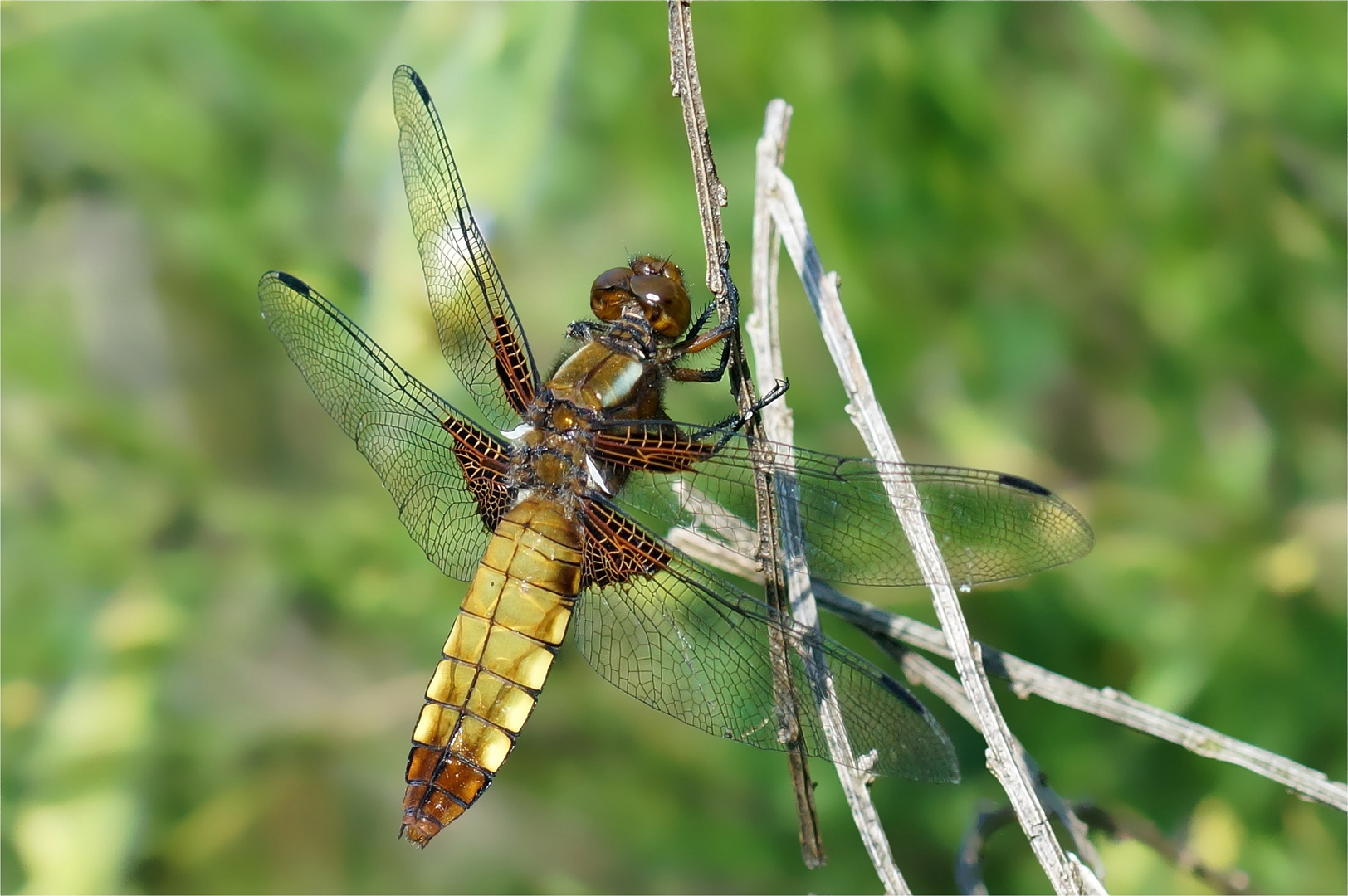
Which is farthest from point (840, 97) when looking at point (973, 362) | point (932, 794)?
point (932, 794)

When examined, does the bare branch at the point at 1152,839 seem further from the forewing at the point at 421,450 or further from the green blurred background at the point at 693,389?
the forewing at the point at 421,450

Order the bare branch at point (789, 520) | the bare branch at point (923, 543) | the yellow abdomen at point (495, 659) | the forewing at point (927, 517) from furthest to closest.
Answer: the yellow abdomen at point (495, 659), the forewing at point (927, 517), the bare branch at point (789, 520), the bare branch at point (923, 543)

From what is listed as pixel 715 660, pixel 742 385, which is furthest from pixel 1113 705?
Result: pixel 742 385

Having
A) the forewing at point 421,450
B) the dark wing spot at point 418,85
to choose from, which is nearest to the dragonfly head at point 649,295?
the forewing at point 421,450

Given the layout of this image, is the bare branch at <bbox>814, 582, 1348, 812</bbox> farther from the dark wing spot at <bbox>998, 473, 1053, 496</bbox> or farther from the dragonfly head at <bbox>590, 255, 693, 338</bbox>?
the dragonfly head at <bbox>590, 255, 693, 338</bbox>

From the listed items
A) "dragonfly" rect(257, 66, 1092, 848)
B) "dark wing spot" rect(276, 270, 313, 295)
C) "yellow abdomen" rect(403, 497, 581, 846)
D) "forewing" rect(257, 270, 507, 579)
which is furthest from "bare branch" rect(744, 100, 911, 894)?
"dark wing spot" rect(276, 270, 313, 295)

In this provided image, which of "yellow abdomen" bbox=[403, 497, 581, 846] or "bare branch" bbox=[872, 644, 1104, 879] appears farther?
"yellow abdomen" bbox=[403, 497, 581, 846]

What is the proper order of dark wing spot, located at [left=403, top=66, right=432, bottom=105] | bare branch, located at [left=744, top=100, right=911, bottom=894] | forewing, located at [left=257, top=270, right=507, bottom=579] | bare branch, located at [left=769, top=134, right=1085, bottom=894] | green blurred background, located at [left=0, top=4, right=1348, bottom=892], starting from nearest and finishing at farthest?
bare branch, located at [left=769, top=134, right=1085, bottom=894], bare branch, located at [left=744, top=100, right=911, bottom=894], forewing, located at [left=257, top=270, right=507, bottom=579], dark wing spot, located at [left=403, top=66, right=432, bottom=105], green blurred background, located at [left=0, top=4, right=1348, bottom=892]

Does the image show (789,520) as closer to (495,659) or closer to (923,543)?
(923,543)
